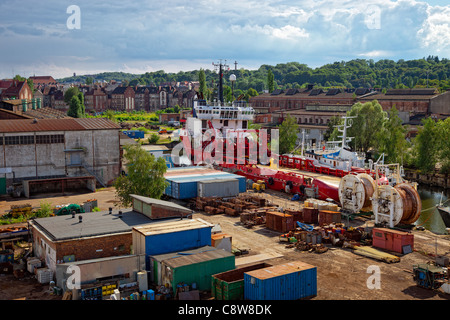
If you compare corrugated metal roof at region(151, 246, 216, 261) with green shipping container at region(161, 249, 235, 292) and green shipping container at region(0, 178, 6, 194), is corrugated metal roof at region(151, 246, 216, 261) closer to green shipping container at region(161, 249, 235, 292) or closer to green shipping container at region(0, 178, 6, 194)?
green shipping container at region(161, 249, 235, 292)

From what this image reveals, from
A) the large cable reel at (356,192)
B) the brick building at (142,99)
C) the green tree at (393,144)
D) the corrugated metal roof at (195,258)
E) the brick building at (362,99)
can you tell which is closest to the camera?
the corrugated metal roof at (195,258)

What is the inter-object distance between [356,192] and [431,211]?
11.9m

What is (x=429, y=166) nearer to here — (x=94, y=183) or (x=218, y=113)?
(x=218, y=113)

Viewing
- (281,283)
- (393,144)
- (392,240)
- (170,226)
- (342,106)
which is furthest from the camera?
(342,106)

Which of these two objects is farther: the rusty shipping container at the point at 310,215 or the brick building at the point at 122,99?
the brick building at the point at 122,99

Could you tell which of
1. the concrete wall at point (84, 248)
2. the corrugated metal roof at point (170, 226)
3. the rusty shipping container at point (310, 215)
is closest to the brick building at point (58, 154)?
the concrete wall at point (84, 248)

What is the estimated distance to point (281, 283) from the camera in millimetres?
16562

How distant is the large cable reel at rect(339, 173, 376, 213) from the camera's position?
1142 inches

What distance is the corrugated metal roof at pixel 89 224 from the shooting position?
20031 mm

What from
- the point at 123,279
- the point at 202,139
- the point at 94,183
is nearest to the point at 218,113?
the point at 202,139

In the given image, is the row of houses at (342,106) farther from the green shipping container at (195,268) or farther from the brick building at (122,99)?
the brick building at (122,99)

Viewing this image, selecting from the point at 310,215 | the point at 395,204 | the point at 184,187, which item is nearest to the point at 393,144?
the point at 395,204

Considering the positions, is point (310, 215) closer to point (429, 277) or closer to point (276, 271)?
point (429, 277)

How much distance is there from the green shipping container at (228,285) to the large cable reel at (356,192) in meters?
13.8
